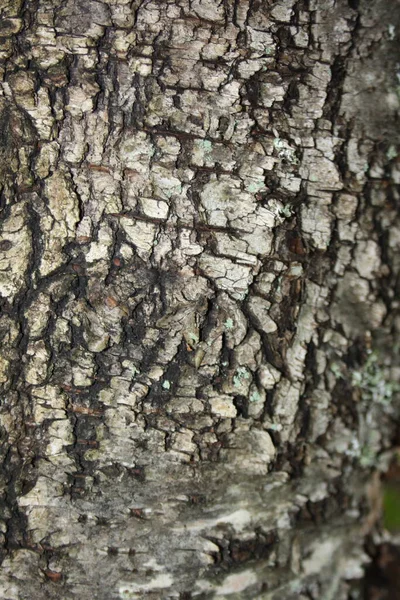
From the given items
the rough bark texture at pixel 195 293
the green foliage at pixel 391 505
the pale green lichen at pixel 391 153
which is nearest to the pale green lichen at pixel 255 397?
the rough bark texture at pixel 195 293

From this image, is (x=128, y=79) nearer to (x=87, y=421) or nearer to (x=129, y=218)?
(x=129, y=218)

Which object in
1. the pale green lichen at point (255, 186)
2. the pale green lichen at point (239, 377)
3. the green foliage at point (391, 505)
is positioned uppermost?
the pale green lichen at point (255, 186)

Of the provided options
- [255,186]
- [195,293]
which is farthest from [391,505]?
[255,186]

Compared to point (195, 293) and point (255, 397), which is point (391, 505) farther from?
point (195, 293)

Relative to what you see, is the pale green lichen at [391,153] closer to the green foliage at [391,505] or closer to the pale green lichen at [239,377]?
the pale green lichen at [239,377]

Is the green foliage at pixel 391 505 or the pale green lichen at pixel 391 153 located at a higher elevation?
the pale green lichen at pixel 391 153

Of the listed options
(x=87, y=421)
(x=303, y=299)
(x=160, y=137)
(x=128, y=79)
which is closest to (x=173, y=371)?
(x=87, y=421)

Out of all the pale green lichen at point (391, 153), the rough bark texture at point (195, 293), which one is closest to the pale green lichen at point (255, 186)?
the rough bark texture at point (195, 293)

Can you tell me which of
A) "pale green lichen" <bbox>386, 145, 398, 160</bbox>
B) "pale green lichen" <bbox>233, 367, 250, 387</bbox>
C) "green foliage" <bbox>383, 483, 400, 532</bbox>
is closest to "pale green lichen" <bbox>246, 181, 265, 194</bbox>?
"pale green lichen" <bbox>386, 145, 398, 160</bbox>
